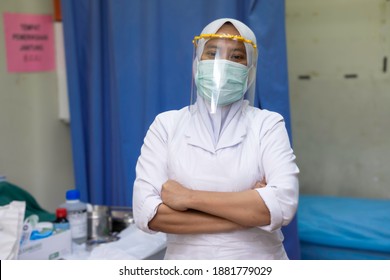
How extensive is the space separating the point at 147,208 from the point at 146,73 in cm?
82

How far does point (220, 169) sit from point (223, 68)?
0.87ft

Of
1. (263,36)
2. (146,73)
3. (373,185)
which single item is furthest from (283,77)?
(373,185)

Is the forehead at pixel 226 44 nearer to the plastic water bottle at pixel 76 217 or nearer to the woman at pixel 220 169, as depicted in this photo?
the woman at pixel 220 169

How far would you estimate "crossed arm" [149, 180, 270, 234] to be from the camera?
3.38 ft

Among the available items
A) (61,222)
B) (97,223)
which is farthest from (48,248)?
(97,223)

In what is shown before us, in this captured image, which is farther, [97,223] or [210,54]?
[97,223]

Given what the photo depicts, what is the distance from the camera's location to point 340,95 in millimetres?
2256

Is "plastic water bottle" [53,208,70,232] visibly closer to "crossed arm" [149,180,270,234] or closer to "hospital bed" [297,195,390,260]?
"crossed arm" [149,180,270,234]

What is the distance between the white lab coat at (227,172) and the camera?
3.47 feet

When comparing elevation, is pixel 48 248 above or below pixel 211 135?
below

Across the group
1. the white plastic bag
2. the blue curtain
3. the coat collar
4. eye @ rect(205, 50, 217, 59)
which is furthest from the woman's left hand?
the blue curtain

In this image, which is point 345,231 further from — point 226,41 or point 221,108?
point 226,41

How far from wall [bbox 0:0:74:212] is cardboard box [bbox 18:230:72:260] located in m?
0.63
